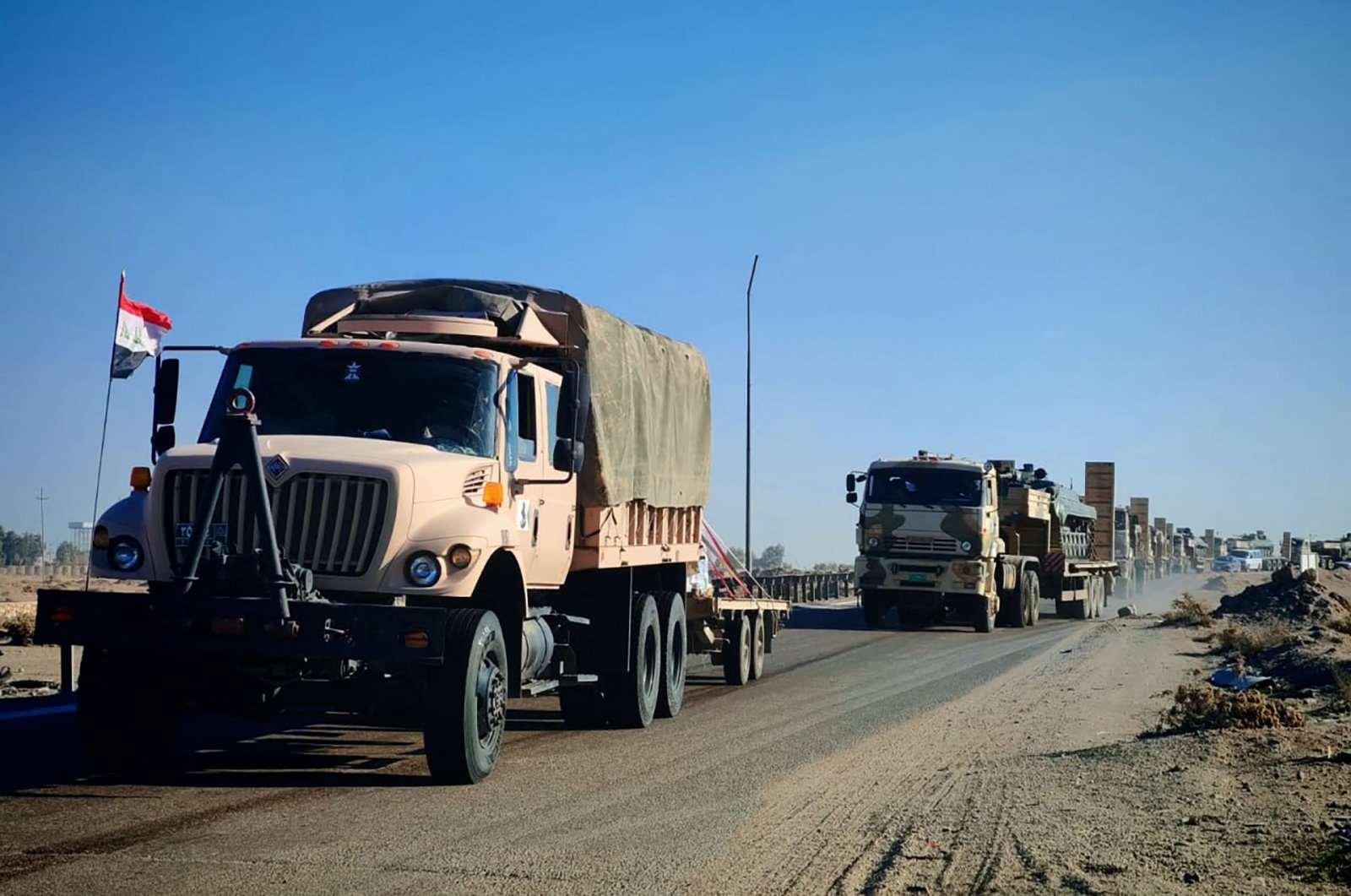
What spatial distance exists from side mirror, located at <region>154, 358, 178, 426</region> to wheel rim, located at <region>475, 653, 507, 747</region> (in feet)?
10.1

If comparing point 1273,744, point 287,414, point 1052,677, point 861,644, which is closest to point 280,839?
point 287,414

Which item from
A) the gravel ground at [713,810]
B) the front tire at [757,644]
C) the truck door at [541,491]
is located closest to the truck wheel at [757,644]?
the front tire at [757,644]

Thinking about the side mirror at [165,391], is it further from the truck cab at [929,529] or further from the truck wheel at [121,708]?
the truck cab at [929,529]

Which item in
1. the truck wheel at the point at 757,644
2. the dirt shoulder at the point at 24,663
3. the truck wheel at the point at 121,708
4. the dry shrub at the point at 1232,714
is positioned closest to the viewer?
the truck wheel at the point at 121,708

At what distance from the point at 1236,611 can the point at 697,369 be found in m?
26.7

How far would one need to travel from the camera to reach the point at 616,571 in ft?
45.0

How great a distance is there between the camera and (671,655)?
49.4ft

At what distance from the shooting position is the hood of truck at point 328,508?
958 cm

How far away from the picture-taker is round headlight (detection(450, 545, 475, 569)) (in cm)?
970

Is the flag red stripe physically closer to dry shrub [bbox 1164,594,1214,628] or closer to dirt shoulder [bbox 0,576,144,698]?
dirt shoulder [bbox 0,576,144,698]

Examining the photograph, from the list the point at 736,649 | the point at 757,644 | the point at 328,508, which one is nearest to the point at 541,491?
the point at 328,508

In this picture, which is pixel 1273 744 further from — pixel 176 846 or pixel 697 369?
pixel 176 846

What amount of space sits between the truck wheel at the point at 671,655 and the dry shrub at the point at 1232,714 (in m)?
4.61

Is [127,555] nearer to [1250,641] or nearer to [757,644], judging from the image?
[757,644]
